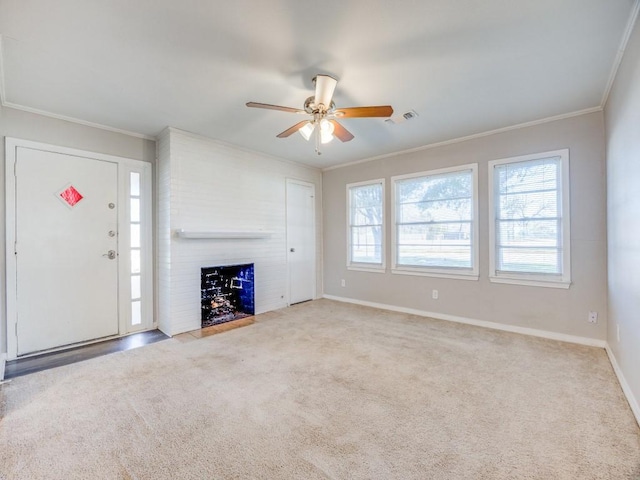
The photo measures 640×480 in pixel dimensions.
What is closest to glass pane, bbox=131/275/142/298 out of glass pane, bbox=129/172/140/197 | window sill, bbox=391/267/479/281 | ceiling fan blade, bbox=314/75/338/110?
glass pane, bbox=129/172/140/197

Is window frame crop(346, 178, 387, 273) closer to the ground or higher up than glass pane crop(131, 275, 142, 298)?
higher up

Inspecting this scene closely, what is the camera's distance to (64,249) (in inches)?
129

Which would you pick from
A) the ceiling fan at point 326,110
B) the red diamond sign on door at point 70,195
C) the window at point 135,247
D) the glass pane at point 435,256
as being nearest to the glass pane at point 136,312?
the window at point 135,247

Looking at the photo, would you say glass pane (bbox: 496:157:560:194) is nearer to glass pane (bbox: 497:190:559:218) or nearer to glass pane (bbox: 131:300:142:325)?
glass pane (bbox: 497:190:559:218)

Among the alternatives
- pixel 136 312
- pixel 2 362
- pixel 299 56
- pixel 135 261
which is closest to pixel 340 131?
pixel 299 56

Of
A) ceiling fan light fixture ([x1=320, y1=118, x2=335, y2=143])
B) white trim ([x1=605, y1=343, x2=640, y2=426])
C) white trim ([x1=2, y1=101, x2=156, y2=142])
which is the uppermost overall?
white trim ([x1=2, y1=101, x2=156, y2=142])

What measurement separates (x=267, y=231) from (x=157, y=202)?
1.63 meters

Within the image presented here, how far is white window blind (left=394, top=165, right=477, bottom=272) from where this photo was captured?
4117 millimetres

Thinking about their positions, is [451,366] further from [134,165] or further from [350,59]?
[134,165]

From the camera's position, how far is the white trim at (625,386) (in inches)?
76.6

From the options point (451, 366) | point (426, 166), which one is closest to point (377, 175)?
point (426, 166)

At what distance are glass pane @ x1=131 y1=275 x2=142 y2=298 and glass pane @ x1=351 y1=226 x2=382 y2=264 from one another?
340 centimetres

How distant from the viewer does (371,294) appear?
5.11 m

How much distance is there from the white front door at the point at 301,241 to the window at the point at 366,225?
74cm
